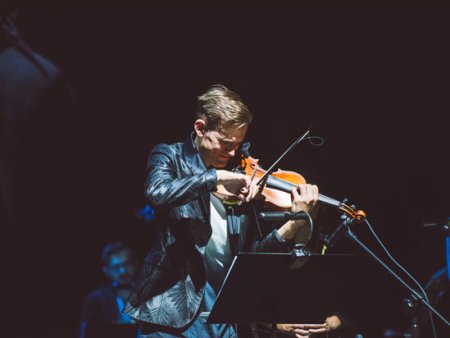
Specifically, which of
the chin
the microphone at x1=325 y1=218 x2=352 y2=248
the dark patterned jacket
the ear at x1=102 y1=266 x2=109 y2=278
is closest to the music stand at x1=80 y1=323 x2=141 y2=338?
the dark patterned jacket

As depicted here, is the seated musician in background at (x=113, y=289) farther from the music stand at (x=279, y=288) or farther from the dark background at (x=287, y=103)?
the music stand at (x=279, y=288)

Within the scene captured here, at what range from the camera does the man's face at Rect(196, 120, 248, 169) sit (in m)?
2.68

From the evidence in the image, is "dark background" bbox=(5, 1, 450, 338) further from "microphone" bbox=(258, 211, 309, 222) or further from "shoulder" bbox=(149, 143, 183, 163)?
"microphone" bbox=(258, 211, 309, 222)

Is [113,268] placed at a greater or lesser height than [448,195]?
lesser

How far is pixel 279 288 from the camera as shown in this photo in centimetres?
221

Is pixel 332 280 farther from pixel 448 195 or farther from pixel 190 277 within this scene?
pixel 448 195

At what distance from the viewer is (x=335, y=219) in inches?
184

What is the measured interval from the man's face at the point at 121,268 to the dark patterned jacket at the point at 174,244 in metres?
2.31

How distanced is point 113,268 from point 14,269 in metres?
0.99

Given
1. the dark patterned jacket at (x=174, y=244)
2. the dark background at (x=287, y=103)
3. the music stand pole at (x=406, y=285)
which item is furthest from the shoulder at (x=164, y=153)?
the dark background at (x=287, y=103)

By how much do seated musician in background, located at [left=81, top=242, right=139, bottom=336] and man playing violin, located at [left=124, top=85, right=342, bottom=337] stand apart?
2212 mm

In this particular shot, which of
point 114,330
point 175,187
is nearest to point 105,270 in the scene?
point 114,330

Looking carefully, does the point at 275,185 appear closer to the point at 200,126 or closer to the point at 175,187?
the point at 200,126

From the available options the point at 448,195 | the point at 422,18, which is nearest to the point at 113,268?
the point at 448,195
